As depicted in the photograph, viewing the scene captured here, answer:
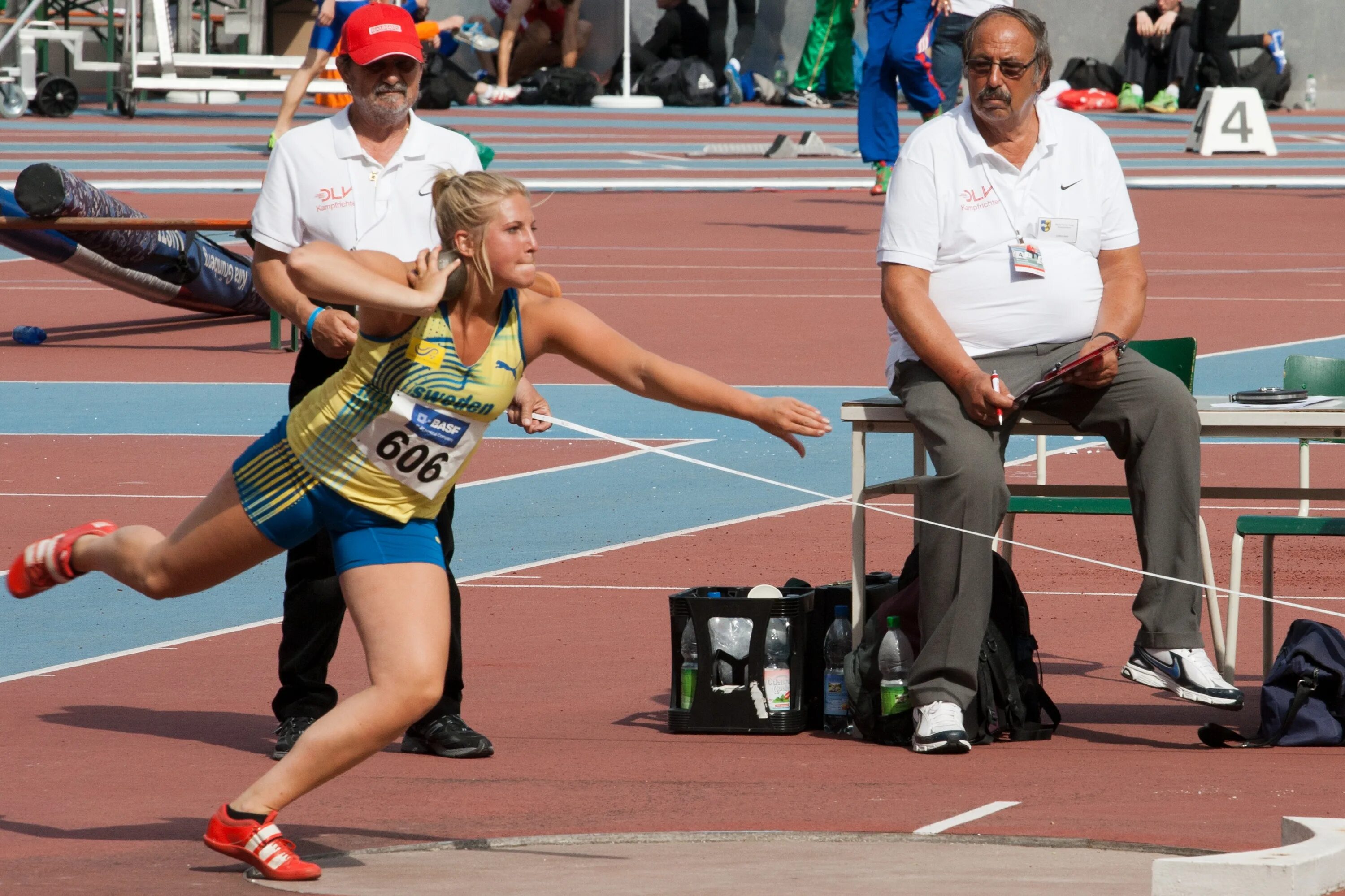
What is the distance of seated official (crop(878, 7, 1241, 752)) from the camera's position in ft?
18.9

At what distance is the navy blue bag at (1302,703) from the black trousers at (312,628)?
2.07 metres

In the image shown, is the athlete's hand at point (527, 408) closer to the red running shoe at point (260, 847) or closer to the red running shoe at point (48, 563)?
the red running shoe at point (48, 563)

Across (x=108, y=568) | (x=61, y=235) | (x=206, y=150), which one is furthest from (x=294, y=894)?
→ (x=206, y=150)

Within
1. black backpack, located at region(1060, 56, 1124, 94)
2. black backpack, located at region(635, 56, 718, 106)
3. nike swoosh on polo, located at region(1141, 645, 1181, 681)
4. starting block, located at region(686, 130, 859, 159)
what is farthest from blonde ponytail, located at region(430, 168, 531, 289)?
black backpack, located at region(1060, 56, 1124, 94)

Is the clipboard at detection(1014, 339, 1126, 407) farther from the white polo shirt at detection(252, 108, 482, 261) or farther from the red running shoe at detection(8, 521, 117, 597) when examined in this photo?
the red running shoe at detection(8, 521, 117, 597)

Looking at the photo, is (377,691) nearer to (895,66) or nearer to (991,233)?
(991,233)

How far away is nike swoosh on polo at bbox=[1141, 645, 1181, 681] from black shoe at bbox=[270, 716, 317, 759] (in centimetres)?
231

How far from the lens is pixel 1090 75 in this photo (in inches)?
1268

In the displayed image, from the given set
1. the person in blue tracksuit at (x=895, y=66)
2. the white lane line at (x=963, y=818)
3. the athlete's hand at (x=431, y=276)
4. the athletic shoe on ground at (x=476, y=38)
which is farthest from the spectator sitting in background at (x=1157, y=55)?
the athlete's hand at (x=431, y=276)

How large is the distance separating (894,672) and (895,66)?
1198 centimetres

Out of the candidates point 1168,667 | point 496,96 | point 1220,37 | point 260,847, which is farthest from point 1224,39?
point 260,847

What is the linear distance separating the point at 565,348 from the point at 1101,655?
106 inches

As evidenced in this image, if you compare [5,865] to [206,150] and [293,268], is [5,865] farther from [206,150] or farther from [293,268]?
[206,150]

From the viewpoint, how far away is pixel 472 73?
33.4 m
